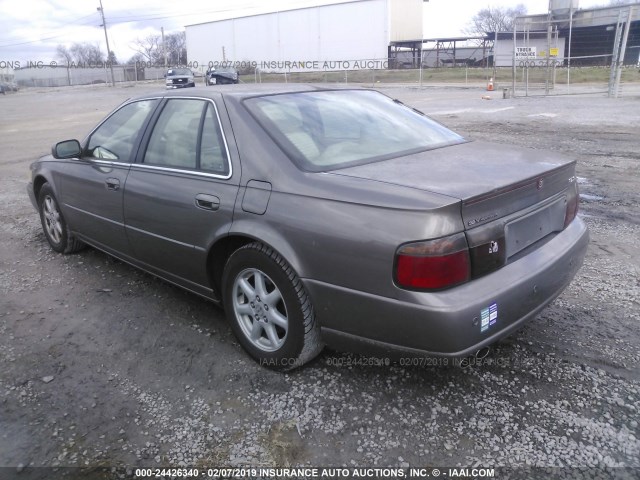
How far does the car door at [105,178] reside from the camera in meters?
3.93

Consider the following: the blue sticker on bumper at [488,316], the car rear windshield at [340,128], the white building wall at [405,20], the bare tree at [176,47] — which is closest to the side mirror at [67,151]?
the car rear windshield at [340,128]

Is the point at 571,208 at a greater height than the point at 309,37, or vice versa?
the point at 309,37

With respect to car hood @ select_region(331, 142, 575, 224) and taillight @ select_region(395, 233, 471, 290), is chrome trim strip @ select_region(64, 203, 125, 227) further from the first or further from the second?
taillight @ select_region(395, 233, 471, 290)

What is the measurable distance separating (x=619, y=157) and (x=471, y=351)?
7568mm

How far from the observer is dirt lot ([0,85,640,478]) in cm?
246

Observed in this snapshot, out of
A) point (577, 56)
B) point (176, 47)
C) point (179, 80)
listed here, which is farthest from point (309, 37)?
point (176, 47)

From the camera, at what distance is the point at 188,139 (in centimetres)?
349

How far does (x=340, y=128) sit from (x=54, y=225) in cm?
316

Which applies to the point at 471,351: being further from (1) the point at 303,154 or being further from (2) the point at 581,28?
(2) the point at 581,28

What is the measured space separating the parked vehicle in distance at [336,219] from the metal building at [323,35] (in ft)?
184

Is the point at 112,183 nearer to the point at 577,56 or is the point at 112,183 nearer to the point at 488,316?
the point at 488,316

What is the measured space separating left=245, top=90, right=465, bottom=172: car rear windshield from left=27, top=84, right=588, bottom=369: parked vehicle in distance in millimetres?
13

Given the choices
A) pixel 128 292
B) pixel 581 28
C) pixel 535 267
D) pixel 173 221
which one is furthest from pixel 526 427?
pixel 581 28

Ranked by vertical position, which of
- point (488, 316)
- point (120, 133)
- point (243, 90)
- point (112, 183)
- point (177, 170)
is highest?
point (243, 90)
